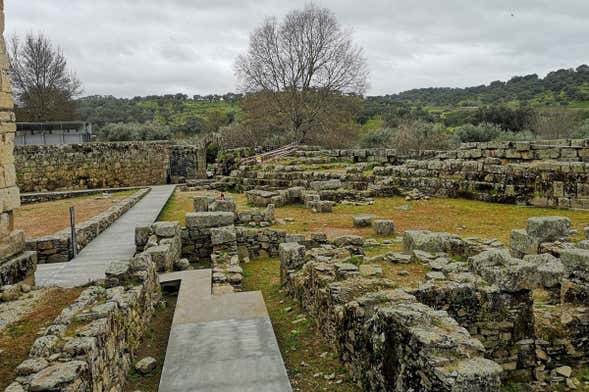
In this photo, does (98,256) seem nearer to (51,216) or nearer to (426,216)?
(51,216)

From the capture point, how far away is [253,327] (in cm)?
593

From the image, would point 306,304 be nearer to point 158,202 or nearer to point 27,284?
point 27,284

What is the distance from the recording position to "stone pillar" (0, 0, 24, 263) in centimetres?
699

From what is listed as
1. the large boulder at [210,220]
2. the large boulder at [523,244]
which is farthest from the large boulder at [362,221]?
the large boulder at [523,244]

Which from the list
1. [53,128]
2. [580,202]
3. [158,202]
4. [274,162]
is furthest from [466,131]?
[53,128]

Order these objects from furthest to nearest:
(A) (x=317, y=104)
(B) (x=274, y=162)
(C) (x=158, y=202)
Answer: (A) (x=317, y=104), (B) (x=274, y=162), (C) (x=158, y=202)

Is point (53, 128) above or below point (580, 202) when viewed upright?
above

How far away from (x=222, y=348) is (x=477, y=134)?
1327 inches

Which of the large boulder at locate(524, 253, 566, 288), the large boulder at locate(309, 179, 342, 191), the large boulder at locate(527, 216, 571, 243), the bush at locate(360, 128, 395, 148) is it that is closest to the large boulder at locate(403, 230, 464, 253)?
the large boulder at locate(527, 216, 571, 243)

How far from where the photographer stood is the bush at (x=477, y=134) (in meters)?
34.6

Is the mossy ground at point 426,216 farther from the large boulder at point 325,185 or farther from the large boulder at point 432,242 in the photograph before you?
the large boulder at point 432,242

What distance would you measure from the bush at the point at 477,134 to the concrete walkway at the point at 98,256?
2704cm

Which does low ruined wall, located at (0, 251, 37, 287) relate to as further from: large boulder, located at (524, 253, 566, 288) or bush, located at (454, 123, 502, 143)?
bush, located at (454, 123, 502, 143)

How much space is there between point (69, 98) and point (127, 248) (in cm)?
3483
